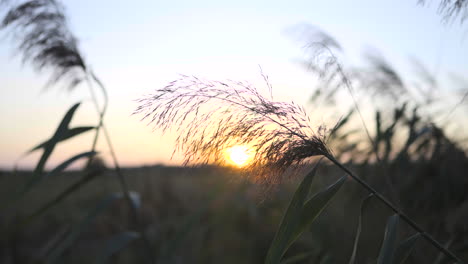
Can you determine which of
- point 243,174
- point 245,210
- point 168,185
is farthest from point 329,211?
point 168,185

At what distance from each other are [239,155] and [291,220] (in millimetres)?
243

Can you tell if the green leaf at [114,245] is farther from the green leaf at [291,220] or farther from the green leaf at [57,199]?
the green leaf at [291,220]

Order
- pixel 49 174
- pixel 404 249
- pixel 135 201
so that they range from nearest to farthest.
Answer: pixel 404 249 → pixel 49 174 → pixel 135 201

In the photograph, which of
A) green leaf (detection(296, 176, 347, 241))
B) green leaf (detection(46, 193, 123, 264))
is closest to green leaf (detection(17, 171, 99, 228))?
green leaf (detection(46, 193, 123, 264))

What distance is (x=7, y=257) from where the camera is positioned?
6.69 m

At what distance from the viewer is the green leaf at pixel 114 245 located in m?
2.55

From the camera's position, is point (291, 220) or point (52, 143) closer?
point (291, 220)

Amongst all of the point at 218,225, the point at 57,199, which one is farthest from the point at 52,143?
the point at 218,225

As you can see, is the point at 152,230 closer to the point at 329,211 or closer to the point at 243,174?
the point at 329,211

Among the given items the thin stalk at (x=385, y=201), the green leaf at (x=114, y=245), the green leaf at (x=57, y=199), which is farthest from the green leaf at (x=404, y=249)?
the green leaf at (x=114, y=245)

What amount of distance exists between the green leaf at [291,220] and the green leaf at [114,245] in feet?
5.08

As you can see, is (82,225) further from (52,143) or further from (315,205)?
(315,205)

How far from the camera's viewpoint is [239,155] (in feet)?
4.30

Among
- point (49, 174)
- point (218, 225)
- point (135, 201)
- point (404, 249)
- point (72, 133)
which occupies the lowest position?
point (218, 225)
